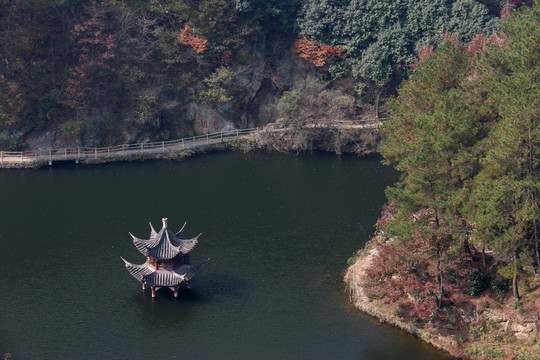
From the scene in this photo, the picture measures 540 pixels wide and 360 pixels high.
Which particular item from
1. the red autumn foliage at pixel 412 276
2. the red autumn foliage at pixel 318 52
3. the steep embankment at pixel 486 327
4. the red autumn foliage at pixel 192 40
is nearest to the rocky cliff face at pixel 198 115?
the red autumn foliage at pixel 318 52

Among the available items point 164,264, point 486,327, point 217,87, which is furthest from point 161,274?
point 217,87

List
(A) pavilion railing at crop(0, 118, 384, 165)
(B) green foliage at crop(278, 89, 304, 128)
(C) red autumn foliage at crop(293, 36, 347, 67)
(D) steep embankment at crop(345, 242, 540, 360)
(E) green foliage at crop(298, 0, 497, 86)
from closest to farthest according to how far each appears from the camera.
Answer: (D) steep embankment at crop(345, 242, 540, 360) → (A) pavilion railing at crop(0, 118, 384, 165) → (B) green foliage at crop(278, 89, 304, 128) → (E) green foliage at crop(298, 0, 497, 86) → (C) red autumn foliage at crop(293, 36, 347, 67)

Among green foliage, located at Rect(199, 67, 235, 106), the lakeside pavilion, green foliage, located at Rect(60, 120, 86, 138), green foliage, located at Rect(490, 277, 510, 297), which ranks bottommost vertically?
green foliage, located at Rect(490, 277, 510, 297)

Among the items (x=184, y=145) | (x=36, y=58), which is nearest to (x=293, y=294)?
(x=184, y=145)

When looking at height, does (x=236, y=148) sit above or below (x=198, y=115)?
below

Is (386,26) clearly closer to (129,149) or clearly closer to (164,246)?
(129,149)

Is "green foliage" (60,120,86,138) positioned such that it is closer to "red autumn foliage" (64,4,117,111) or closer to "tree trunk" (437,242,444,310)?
"red autumn foliage" (64,4,117,111)

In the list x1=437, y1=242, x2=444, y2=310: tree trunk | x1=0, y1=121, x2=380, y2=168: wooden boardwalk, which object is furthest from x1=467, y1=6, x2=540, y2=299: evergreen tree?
x1=0, y1=121, x2=380, y2=168: wooden boardwalk

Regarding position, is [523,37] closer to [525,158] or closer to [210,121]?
[525,158]
